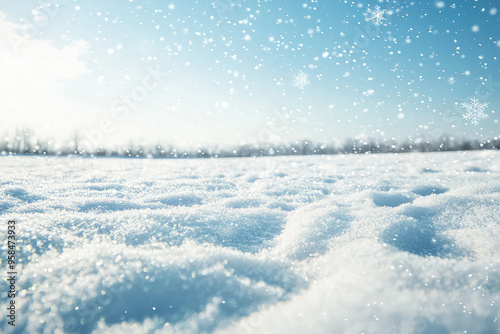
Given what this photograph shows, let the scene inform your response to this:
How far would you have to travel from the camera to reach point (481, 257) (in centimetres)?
110

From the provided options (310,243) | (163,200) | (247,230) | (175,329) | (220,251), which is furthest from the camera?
(163,200)

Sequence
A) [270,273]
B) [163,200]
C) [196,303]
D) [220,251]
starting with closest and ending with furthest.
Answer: [196,303]
[270,273]
[220,251]
[163,200]

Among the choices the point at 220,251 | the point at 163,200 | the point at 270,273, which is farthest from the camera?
the point at 163,200

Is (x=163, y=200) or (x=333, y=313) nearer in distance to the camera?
(x=333, y=313)

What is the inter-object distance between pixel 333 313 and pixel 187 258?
593 mm

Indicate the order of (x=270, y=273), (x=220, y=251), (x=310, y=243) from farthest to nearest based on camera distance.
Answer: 1. (x=310, y=243)
2. (x=220, y=251)
3. (x=270, y=273)

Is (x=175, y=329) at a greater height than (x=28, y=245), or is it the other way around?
(x=28, y=245)

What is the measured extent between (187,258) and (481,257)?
4.35 feet

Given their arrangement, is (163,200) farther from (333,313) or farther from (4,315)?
(333,313)

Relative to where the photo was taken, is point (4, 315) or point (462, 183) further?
point (462, 183)

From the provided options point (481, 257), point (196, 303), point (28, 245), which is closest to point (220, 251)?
point (196, 303)

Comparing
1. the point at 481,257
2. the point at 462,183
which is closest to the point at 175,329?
the point at 481,257

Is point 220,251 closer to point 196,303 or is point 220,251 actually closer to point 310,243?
point 196,303

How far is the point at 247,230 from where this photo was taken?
61.3 inches
